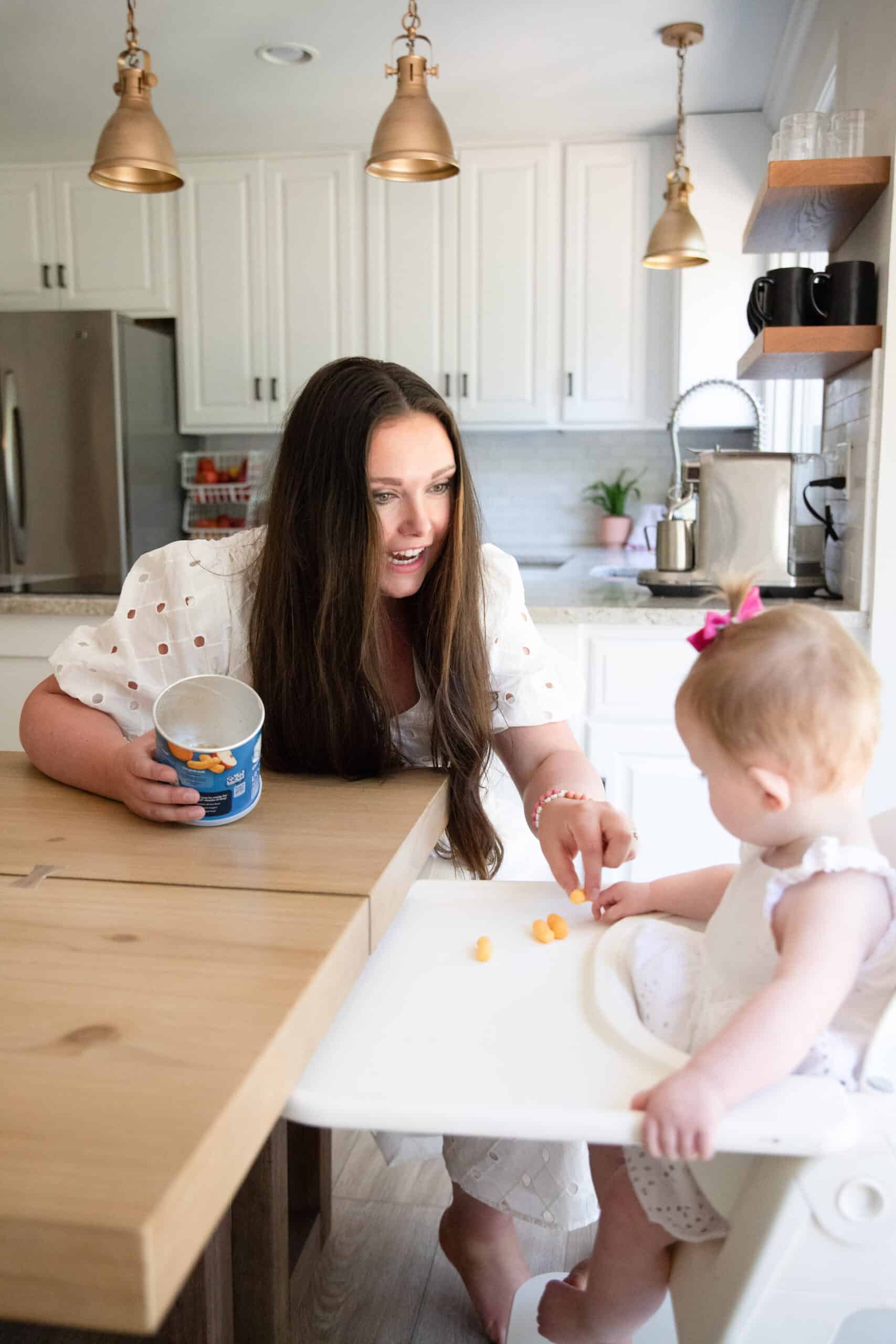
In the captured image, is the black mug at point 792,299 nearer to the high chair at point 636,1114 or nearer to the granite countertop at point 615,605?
the granite countertop at point 615,605

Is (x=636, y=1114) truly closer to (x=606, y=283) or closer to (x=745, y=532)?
(x=745, y=532)

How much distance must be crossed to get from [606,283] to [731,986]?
3.73 metres

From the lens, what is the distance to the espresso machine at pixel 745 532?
2617mm

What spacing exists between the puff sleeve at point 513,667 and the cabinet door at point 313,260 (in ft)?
9.78

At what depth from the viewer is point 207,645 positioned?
4.81 ft

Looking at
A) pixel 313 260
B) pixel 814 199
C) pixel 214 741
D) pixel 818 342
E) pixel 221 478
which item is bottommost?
pixel 214 741

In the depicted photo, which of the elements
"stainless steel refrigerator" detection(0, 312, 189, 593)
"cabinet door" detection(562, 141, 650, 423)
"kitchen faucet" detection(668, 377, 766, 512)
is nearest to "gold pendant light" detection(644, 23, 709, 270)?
"kitchen faucet" detection(668, 377, 766, 512)

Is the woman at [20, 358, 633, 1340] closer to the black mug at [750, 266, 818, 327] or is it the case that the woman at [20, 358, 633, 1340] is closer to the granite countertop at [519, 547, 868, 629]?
the granite countertop at [519, 547, 868, 629]

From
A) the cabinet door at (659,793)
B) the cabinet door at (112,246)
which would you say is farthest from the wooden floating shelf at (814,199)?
the cabinet door at (112,246)

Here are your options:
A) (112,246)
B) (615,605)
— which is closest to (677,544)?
(615,605)

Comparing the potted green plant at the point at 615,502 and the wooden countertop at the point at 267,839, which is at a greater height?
the potted green plant at the point at 615,502

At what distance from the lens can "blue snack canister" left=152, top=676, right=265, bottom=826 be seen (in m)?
1.05

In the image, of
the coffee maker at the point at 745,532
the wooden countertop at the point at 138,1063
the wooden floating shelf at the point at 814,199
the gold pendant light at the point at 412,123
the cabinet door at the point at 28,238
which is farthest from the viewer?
the cabinet door at the point at 28,238

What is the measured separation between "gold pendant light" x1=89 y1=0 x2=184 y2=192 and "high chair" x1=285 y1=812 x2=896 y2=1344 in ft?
7.31
